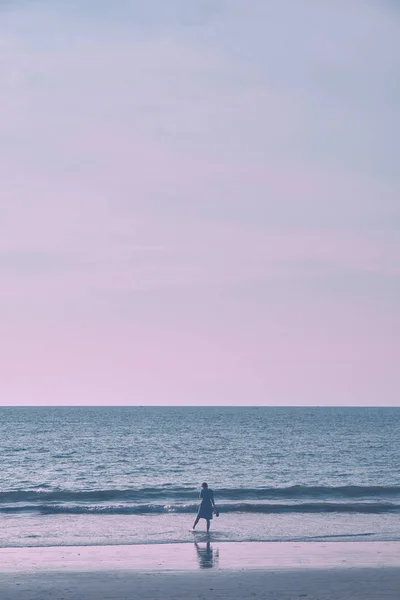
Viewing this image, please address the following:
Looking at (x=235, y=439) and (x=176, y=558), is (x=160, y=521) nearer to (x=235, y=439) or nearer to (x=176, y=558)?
(x=176, y=558)

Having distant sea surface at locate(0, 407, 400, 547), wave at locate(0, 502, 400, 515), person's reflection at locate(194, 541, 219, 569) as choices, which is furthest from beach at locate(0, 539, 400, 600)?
wave at locate(0, 502, 400, 515)

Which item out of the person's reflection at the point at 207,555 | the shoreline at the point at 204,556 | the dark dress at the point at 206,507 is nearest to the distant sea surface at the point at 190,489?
the dark dress at the point at 206,507

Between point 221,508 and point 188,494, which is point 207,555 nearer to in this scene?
point 221,508

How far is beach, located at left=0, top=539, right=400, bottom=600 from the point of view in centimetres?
1759

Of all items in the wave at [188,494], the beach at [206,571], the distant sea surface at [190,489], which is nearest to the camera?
the beach at [206,571]

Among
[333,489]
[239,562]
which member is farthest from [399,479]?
[239,562]

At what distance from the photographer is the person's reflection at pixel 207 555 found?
68.1ft

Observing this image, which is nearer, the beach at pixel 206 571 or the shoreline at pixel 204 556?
the beach at pixel 206 571

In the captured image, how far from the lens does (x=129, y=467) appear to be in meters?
55.2

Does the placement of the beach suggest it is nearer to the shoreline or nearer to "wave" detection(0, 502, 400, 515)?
the shoreline

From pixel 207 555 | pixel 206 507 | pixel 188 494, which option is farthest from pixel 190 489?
pixel 207 555

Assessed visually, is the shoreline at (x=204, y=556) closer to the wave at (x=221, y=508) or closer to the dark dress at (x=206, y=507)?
the dark dress at (x=206, y=507)

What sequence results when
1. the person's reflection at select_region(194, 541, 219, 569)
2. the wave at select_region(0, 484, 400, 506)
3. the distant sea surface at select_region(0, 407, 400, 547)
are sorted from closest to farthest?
A: 1. the person's reflection at select_region(194, 541, 219, 569)
2. the distant sea surface at select_region(0, 407, 400, 547)
3. the wave at select_region(0, 484, 400, 506)

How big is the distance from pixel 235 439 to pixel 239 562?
66891 mm
